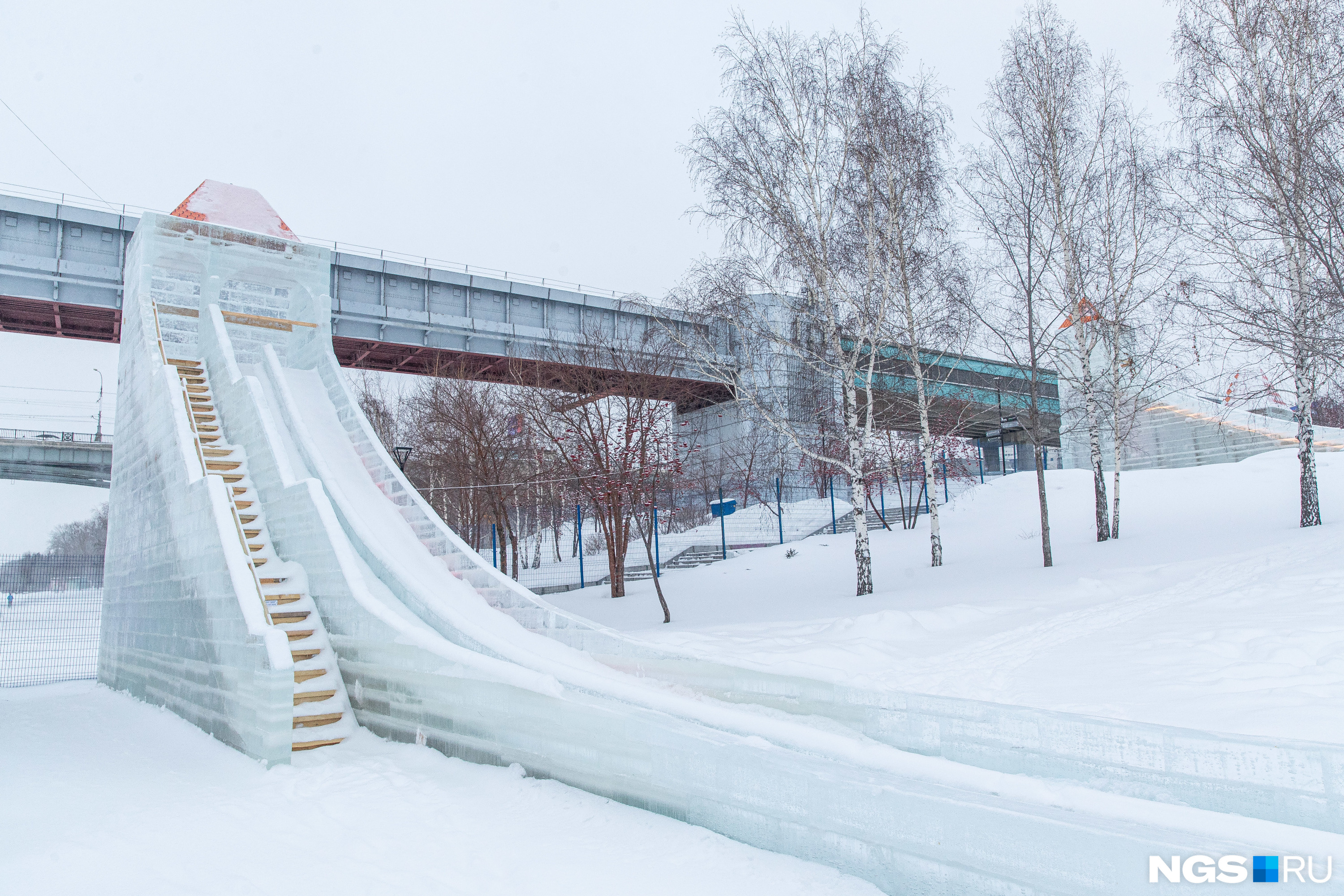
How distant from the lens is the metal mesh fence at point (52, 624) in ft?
50.7

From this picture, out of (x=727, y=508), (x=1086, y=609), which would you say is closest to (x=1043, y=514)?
(x=1086, y=609)

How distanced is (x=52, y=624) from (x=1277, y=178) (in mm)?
23864

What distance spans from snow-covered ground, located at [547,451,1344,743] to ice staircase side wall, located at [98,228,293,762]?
422cm

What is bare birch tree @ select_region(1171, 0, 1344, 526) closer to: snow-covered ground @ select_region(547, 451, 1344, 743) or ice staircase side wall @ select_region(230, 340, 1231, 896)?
snow-covered ground @ select_region(547, 451, 1344, 743)

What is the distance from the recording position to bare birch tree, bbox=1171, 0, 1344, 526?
1013 centimetres

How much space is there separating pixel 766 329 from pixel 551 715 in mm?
10145

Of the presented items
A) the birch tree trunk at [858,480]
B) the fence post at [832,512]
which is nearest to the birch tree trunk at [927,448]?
the birch tree trunk at [858,480]

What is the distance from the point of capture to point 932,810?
11.6ft

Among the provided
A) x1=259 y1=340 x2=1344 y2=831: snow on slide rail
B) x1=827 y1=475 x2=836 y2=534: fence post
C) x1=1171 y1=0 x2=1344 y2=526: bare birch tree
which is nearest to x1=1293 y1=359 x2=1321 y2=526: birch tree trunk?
x1=1171 y1=0 x2=1344 y2=526: bare birch tree

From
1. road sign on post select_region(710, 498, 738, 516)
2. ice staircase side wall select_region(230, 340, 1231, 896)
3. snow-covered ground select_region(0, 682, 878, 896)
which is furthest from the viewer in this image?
road sign on post select_region(710, 498, 738, 516)

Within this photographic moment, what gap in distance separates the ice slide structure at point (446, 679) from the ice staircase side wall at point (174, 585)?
0.05 meters

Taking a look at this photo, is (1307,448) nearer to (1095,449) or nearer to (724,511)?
(1095,449)

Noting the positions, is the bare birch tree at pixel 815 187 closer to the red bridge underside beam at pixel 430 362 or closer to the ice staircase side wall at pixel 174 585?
the red bridge underside beam at pixel 430 362

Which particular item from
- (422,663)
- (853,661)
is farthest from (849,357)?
(422,663)
